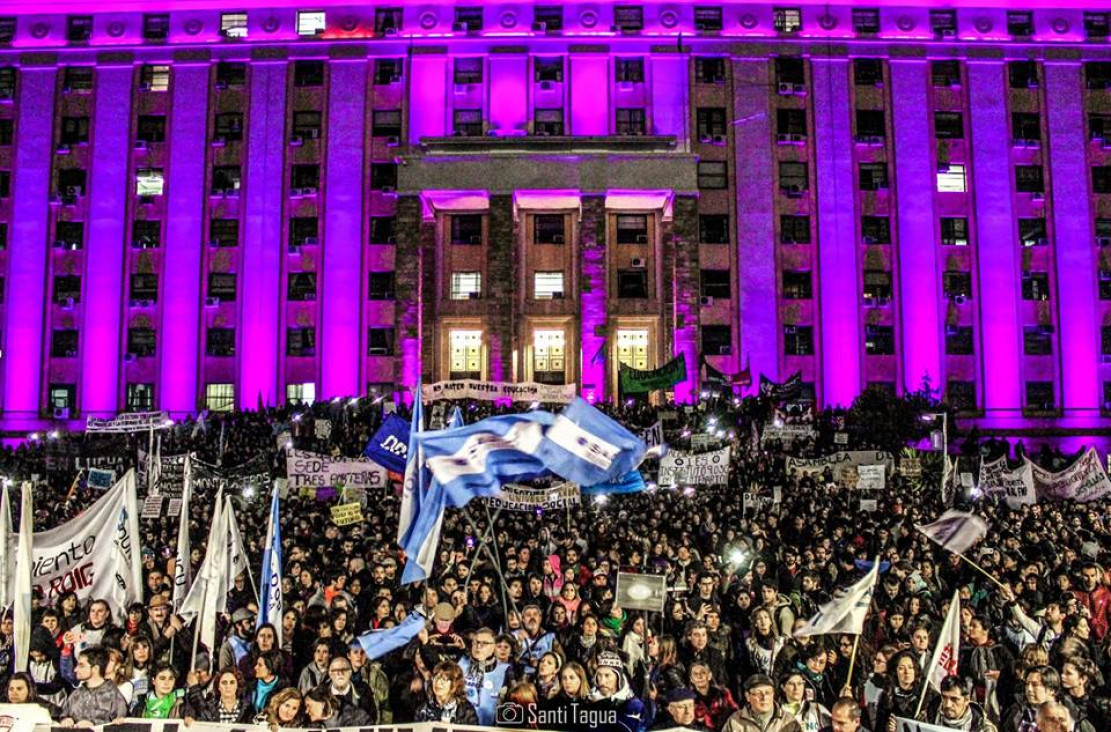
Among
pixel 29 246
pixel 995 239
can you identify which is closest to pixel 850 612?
pixel 995 239

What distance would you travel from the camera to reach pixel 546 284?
139 feet

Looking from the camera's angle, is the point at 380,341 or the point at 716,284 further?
the point at 380,341

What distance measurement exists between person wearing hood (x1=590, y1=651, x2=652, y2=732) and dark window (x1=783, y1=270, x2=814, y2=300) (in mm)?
35734

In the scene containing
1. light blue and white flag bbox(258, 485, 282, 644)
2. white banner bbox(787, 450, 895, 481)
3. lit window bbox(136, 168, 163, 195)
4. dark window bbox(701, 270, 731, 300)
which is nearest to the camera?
light blue and white flag bbox(258, 485, 282, 644)

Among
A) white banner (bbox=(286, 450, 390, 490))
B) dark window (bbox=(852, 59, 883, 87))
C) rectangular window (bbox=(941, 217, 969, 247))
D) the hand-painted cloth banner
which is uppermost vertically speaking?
dark window (bbox=(852, 59, 883, 87))

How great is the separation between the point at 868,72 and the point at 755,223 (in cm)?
810

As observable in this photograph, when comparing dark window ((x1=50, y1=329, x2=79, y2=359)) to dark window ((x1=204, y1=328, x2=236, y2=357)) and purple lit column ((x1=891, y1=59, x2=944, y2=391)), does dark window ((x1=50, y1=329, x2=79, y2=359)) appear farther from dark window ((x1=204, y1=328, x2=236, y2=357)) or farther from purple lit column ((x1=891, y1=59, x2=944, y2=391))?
purple lit column ((x1=891, y1=59, x2=944, y2=391))

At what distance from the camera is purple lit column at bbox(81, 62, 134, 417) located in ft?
142

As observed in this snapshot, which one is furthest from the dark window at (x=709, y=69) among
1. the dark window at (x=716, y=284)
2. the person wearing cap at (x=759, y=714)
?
the person wearing cap at (x=759, y=714)

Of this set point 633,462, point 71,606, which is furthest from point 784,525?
point 71,606

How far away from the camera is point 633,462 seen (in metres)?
9.22

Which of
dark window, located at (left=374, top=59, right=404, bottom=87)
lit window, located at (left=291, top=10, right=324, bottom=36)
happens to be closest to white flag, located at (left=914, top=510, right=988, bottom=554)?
dark window, located at (left=374, top=59, right=404, bottom=87)

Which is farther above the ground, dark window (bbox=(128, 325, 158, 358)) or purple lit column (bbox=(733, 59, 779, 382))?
purple lit column (bbox=(733, 59, 779, 382))

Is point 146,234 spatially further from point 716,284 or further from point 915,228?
point 915,228
